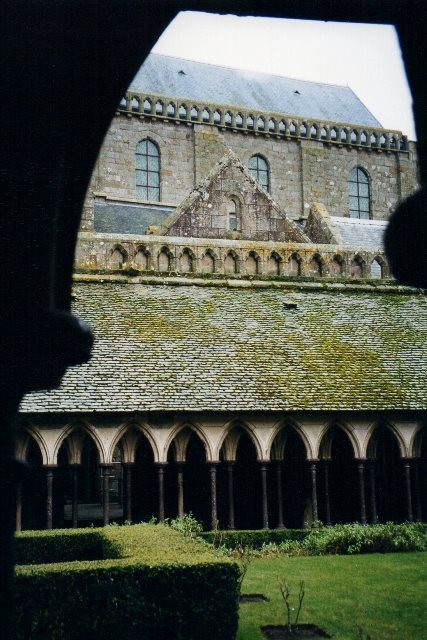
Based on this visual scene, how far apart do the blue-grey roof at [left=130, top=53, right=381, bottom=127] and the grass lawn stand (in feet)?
79.6

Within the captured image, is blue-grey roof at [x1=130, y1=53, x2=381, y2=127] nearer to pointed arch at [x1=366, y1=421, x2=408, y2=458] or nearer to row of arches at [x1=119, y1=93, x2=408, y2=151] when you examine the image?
row of arches at [x1=119, y1=93, x2=408, y2=151]

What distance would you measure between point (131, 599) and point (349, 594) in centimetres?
418

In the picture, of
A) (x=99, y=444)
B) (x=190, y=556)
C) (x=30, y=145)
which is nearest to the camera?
(x=30, y=145)

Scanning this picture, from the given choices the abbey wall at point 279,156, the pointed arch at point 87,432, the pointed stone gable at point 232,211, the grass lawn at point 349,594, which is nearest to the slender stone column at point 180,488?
the pointed arch at point 87,432

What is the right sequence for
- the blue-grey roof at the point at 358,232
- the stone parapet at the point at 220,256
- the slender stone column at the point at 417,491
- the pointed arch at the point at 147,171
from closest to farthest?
the slender stone column at the point at 417,491 < the stone parapet at the point at 220,256 < the blue-grey roof at the point at 358,232 < the pointed arch at the point at 147,171

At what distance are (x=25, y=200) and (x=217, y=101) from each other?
109ft

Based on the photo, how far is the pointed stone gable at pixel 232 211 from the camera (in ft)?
79.6

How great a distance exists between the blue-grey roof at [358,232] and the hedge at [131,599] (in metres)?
20.7

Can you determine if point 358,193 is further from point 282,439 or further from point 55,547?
point 55,547

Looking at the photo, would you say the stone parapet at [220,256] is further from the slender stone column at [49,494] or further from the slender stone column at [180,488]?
the slender stone column at [49,494]

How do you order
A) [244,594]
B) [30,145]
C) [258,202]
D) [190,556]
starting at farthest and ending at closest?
1. [258,202]
2. [244,594]
3. [190,556]
4. [30,145]

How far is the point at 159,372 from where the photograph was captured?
16078mm

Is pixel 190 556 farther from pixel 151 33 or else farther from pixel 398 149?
pixel 398 149

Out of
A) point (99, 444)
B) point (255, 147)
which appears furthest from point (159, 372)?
point (255, 147)
